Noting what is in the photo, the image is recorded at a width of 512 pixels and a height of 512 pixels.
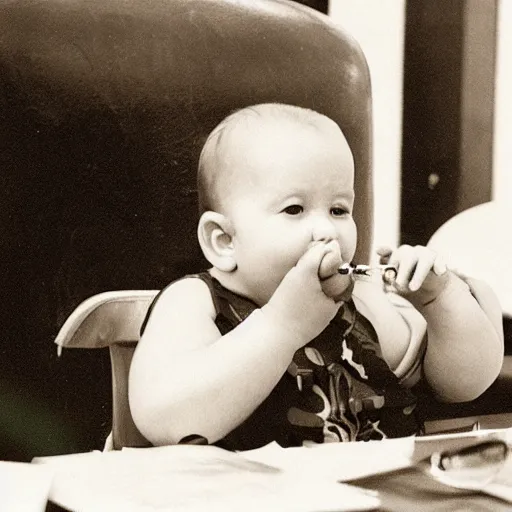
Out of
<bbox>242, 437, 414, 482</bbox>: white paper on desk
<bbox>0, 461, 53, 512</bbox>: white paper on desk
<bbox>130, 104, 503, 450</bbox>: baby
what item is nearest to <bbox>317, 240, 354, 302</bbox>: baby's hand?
<bbox>130, 104, 503, 450</bbox>: baby

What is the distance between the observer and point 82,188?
0.64 m

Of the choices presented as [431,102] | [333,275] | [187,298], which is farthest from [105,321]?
[431,102]

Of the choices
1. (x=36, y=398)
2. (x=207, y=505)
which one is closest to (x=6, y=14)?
(x=36, y=398)

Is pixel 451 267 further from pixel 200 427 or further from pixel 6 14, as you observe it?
pixel 6 14

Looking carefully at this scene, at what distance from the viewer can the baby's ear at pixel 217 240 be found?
A: 61cm

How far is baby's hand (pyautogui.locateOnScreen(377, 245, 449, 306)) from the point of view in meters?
0.61

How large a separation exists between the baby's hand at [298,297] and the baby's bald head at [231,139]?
0.26 ft

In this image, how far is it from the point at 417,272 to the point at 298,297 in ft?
0.32

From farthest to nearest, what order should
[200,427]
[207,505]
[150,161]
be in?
[150,161] → [200,427] → [207,505]

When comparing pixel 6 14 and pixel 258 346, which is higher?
pixel 6 14

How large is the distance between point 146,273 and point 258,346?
145 millimetres

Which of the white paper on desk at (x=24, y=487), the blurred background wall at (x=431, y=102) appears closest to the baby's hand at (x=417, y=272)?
the blurred background wall at (x=431, y=102)

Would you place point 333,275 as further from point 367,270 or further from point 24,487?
point 24,487

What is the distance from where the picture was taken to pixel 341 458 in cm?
50
